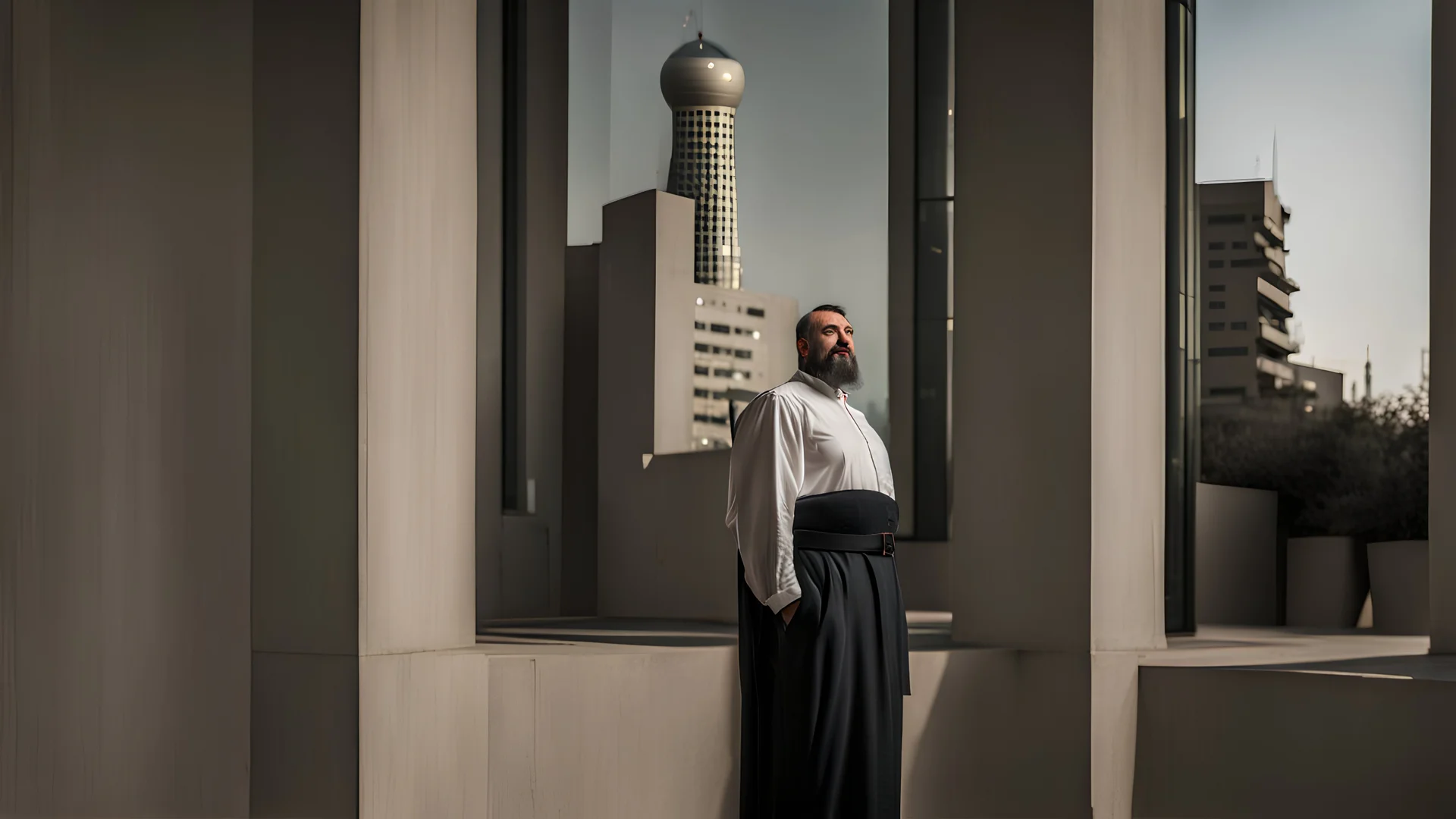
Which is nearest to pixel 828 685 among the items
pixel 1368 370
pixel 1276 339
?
pixel 1368 370

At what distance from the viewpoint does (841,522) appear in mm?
3879

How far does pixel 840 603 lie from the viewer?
Answer: 3797mm

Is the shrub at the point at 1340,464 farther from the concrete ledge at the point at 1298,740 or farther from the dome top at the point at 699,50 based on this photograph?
the concrete ledge at the point at 1298,740

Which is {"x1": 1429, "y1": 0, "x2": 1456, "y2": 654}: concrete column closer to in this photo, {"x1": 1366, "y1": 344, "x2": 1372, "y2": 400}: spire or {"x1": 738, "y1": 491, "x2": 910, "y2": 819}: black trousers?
{"x1": 738, "y1": 491, "x2": 910, "y2": 819}: black trousers

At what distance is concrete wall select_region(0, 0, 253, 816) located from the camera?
3.57 metres

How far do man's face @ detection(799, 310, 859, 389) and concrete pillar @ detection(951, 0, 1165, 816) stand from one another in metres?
1.34

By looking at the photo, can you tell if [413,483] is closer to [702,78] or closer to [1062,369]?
[1062,369]

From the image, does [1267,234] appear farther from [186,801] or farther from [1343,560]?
[186,801]

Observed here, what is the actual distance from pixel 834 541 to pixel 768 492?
0.87ft

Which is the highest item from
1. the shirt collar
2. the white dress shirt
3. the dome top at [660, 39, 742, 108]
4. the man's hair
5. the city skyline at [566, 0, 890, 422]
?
the dome top at [660, 39, 742, 108]

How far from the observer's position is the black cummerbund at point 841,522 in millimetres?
3844

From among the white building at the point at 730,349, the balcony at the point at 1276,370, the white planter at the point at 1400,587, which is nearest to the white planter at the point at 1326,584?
the white planter at the point at 1400,587

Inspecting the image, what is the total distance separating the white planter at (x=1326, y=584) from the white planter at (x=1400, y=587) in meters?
0.61

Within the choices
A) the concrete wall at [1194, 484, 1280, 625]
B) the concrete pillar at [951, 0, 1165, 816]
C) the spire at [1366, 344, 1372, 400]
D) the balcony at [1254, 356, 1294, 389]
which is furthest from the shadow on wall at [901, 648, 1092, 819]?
the balcony at [1254, 356, 1294, 389]
